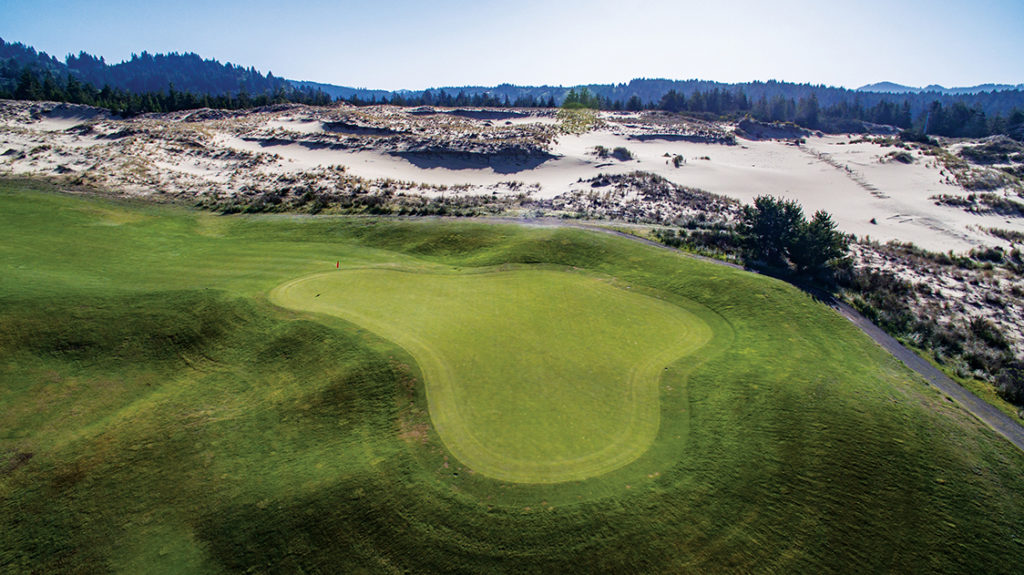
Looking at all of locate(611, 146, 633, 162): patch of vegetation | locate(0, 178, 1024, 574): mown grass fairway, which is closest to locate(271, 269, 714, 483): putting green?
locate(0, 178, 1024, 574): mown grass fairway

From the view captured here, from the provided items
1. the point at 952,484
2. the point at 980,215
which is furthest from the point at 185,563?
the point at 980,215

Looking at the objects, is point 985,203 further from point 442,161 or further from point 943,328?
point 442,161

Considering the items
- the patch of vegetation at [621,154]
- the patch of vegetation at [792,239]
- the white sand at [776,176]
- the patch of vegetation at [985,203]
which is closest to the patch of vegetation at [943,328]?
the patch of vegetation at [792,239]

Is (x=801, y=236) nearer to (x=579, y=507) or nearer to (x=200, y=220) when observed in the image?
(x=579, y=507)

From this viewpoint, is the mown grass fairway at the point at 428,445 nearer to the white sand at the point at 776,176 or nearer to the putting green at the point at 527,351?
the putting green at the point at 527,351

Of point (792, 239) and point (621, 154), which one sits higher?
point (621, 154)

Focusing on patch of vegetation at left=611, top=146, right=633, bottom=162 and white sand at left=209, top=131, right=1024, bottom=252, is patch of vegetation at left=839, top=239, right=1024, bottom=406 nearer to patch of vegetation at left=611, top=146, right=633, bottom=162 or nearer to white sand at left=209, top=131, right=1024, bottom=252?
white sand at left=209, top=131, right=1024, bottom=252

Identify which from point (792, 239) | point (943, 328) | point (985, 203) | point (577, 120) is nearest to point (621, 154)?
point (577, 120)
